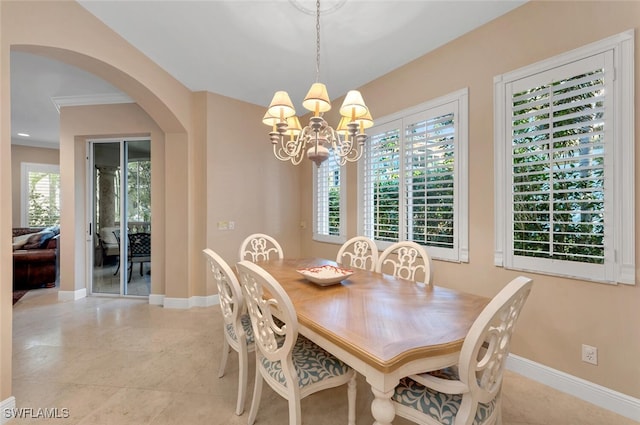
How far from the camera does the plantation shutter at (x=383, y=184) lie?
3.05 metres

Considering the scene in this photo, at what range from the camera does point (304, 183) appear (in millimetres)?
4648

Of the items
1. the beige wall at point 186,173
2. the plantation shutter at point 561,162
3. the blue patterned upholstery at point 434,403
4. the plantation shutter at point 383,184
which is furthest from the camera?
the beige wall at point 186,173

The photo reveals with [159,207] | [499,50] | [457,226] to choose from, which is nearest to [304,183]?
[159,207]

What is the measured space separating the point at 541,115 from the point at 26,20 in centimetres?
361

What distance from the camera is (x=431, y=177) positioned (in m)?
2.70

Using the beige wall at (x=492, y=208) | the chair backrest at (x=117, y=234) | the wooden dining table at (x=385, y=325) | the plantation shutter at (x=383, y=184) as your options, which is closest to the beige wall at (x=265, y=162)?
the beige wall at (x=492, y=208)

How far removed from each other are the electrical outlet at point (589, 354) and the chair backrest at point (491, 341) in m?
1.24

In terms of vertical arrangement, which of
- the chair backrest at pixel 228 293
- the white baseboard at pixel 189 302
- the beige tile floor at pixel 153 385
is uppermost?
the chair backrest at pixel 228 293

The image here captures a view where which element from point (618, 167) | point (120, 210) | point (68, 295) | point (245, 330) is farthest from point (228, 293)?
point (68, 295)

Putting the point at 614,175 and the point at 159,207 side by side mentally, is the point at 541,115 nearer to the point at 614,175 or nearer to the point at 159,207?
the point at 614,175

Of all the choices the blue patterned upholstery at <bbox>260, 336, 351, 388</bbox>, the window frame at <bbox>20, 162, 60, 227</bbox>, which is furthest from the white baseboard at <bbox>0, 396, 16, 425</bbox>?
the window frame at <bbox>20, 162, 60, 227</bbox>

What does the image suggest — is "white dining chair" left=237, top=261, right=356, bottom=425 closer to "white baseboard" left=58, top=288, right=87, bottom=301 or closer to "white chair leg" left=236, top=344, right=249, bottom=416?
"white chair leg" left=236, top=344, right=249, bottom=416

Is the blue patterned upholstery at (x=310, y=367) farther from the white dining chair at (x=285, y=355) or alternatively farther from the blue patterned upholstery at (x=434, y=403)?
the blue patterned upholstery at (x=434, y=403)

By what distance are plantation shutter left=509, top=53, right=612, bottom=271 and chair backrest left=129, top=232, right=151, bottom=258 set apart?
4608 mm
